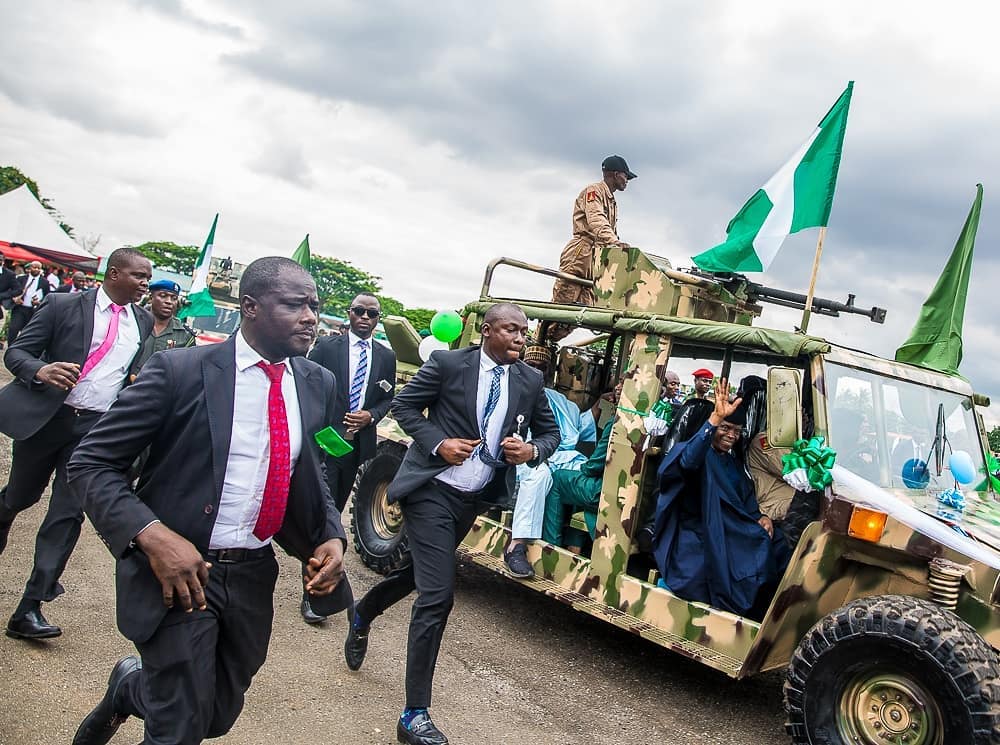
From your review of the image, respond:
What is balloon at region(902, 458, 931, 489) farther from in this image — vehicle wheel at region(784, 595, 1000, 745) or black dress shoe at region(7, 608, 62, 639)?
black dress shoe at region(7, 608, 62, 639)

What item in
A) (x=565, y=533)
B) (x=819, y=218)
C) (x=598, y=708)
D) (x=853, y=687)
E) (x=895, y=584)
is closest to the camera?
(x=853, y=687)

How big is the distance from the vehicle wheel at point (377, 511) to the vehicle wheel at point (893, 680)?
335 cm

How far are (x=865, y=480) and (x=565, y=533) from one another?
81.6 inches

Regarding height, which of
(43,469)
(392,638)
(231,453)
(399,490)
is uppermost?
(231,453)

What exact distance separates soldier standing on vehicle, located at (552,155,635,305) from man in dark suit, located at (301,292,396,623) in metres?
1.95

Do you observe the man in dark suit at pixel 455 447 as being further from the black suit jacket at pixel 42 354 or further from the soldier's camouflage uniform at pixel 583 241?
the soldier's camouflage uniform at pixel 583 241

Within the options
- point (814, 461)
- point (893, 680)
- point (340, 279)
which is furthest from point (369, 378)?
point (340, 279)

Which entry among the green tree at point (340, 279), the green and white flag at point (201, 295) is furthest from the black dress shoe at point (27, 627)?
the green tree at point (340, 279)

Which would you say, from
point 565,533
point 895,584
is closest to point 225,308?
point 565,533

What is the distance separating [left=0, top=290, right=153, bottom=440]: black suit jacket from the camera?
420cm

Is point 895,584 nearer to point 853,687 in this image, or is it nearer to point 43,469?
point 853,687

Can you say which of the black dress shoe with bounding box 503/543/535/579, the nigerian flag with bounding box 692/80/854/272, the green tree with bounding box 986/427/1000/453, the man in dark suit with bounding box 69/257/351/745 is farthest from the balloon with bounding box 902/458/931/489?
the man in dark suit with bounding box 69/257/351/745

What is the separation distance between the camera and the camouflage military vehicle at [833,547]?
3.68 meters

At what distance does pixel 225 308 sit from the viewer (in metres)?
29.9
